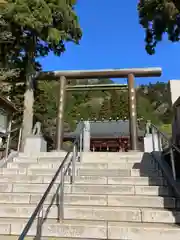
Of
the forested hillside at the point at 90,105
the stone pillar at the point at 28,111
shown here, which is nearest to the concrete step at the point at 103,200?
the stone pillar at the point at 28,111

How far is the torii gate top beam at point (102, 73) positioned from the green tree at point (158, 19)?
0.88m

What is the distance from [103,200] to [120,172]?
133 centimetres

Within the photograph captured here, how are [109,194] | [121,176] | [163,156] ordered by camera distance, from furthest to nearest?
[163,156], [121,176], [109,194]

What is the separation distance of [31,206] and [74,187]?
1.00m

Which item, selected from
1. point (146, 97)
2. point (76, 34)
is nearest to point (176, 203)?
point (76, 34)

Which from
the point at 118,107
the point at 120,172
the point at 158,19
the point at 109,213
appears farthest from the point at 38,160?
the point at 118,107

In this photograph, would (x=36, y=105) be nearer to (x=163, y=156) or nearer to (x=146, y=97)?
(x=163, y=156)

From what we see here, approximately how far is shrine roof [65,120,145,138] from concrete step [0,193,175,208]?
15353 mm

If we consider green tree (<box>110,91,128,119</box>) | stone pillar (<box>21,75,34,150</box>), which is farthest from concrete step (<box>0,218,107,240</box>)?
green tree (<box>110,91,128,119</box>)

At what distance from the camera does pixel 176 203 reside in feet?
14.4

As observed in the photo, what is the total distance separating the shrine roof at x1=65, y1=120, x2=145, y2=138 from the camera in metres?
20.4

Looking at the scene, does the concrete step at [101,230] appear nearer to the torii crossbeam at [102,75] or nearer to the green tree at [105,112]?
the torii crossbeam at [102,75]

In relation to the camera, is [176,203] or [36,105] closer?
[176,203]

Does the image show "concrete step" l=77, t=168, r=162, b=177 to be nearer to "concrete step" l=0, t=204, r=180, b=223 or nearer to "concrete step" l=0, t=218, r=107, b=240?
"concrete step" l=0, t=204, r=180, b=223
